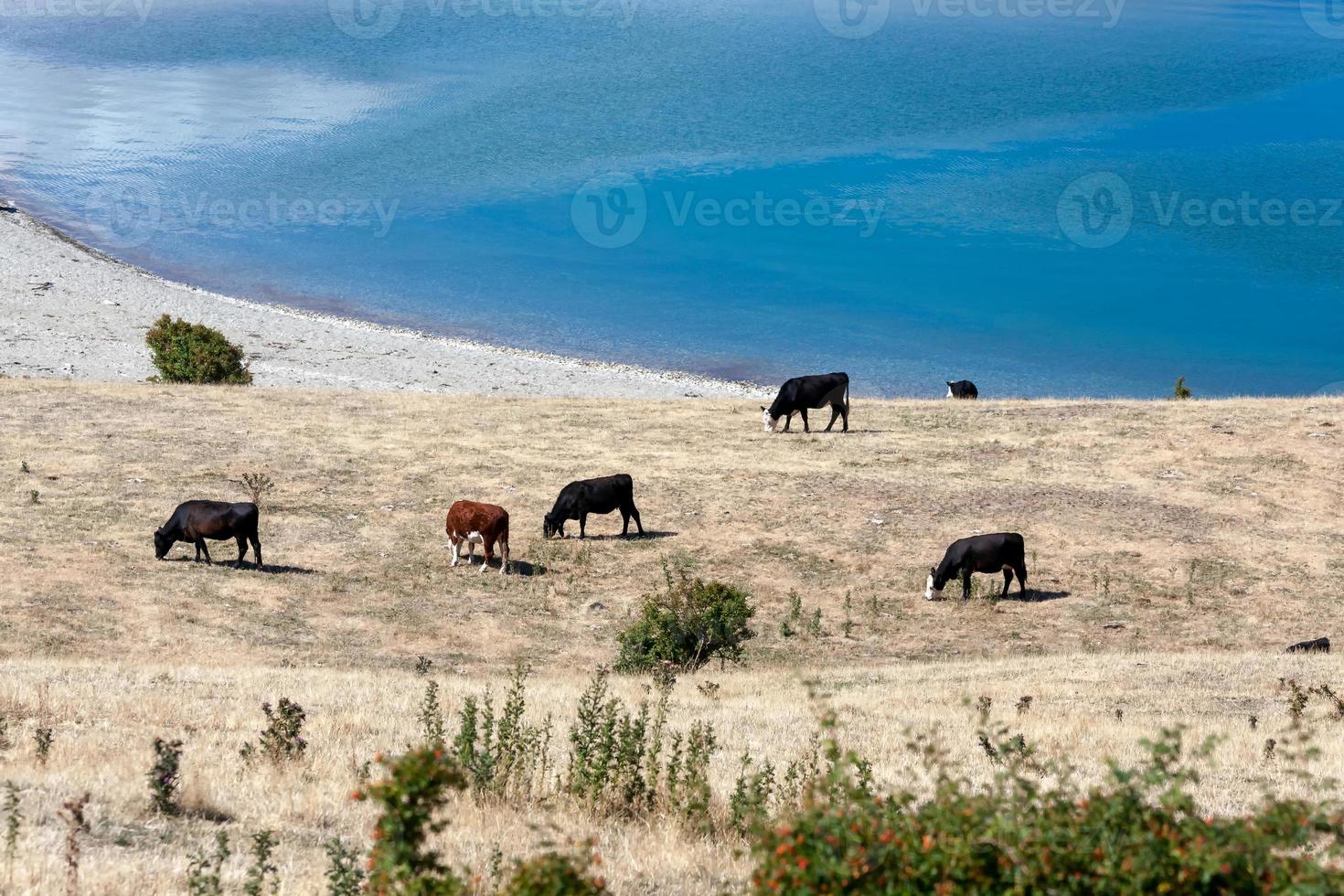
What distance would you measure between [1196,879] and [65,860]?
630cm

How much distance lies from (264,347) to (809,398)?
3543 cm

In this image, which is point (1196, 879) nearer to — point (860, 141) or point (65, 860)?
point (65, 860)
